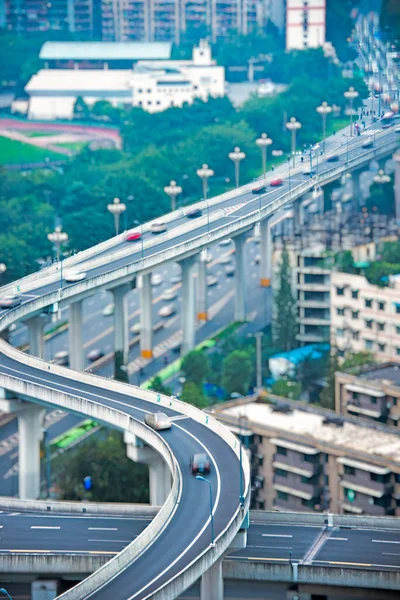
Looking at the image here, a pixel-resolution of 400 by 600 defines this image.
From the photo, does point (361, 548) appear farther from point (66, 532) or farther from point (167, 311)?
point (167, 311)

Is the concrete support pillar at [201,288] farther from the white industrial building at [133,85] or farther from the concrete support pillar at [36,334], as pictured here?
the white industrial building at [133,85]

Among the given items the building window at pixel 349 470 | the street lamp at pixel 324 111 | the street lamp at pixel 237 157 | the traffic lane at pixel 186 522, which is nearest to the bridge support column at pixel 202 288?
the street lamp at pixel 237 157

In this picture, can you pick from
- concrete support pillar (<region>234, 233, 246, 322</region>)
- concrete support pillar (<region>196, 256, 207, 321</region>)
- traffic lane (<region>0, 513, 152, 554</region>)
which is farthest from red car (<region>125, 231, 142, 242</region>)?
traffic lane (<region>0, 513, 152, 554</region>)

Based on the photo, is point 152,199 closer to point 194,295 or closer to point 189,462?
point 194,295

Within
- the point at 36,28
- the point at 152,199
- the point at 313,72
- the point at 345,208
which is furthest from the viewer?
the point at 36,28

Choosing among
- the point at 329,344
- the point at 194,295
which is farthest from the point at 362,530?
the point at 194,295

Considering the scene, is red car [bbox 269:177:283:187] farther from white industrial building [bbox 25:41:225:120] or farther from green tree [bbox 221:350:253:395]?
white industrial building [bbox 25:41:225:120]
